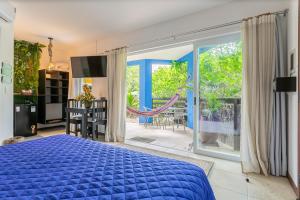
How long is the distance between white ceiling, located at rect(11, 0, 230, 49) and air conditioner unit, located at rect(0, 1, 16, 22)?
0.09 metres

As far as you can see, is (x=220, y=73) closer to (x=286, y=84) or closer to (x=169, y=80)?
(x=286, y=84)

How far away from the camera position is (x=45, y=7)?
9.05ft

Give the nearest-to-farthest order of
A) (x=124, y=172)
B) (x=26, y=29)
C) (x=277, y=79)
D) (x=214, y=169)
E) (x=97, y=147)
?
(x=124, y=172) < (x=97, y=147) < (x=277, y=79) < (x=214, y=169) < (x=26, y=29)

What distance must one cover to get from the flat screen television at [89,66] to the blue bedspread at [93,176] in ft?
9.75

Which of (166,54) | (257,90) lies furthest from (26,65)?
(257,90)

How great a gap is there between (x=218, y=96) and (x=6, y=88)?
334 cm

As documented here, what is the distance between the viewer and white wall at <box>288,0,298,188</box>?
1917mm

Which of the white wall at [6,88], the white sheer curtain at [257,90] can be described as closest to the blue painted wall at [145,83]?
the white wall at [6,88]

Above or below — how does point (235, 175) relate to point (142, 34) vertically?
below

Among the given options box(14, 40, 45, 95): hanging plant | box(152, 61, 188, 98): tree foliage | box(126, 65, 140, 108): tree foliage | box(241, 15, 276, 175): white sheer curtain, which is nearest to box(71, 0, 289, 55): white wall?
box(241, 15, 276, 175): white sheer curtain

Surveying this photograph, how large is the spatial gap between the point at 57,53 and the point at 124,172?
208 inches

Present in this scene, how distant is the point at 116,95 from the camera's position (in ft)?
12.9

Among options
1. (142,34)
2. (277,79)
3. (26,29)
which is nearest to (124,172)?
(277,79)

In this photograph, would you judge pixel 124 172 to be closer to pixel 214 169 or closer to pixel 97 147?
pixel 97 147
